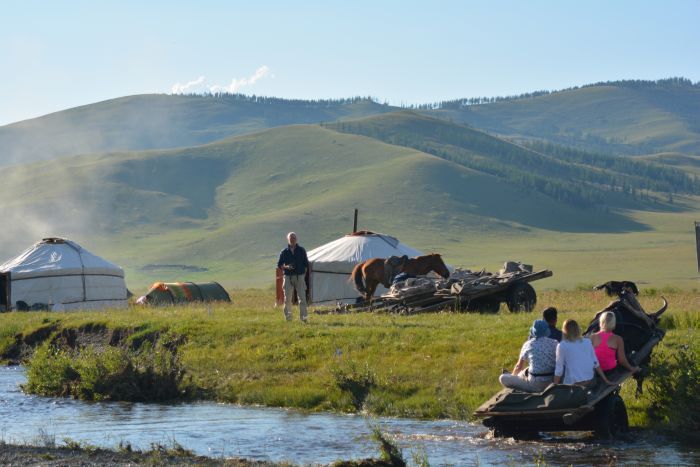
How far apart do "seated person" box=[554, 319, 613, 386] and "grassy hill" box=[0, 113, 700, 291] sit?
235 feet

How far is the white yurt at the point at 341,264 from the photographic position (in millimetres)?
34281

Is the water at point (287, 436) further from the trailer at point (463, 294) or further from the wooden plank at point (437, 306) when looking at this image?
the trailer at point (463, 294)

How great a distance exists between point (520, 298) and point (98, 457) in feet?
45.6

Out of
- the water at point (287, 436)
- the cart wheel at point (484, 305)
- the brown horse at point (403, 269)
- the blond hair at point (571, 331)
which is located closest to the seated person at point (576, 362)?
the blond hair at point (571, 331)

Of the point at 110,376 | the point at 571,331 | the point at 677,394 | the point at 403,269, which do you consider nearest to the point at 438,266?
the point at 403,269

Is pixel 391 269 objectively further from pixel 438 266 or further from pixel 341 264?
pixel 341 264

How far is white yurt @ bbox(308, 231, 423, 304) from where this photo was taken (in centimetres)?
3428

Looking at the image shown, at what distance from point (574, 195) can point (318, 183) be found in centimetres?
3817

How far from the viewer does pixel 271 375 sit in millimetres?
17781

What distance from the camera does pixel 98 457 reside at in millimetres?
11797

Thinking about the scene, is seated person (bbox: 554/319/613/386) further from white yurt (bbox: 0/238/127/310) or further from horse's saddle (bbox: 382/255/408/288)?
white yurt (bbox: 0/238/127/310)

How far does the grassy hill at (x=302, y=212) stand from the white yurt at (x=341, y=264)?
1995 inches

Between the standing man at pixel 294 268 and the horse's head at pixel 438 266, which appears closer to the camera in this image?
the standing man at pixel 294 268

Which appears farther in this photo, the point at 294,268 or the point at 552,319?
the point at 294,268
